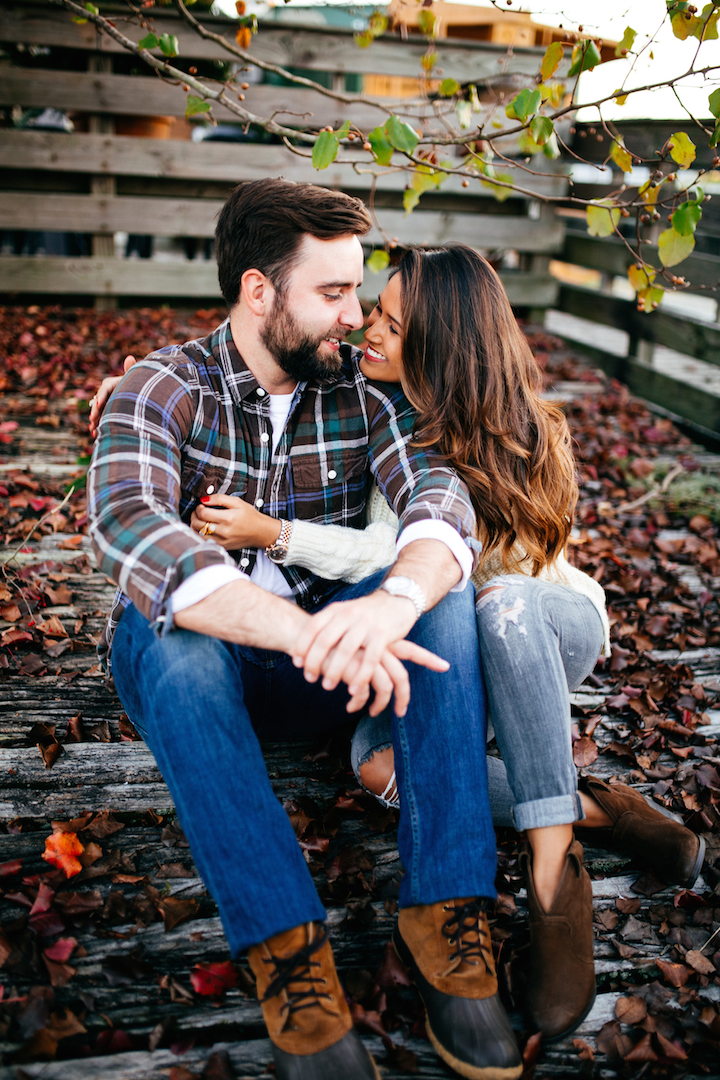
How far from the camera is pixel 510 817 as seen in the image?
209 centimetres

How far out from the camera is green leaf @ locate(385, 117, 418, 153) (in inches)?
98.2

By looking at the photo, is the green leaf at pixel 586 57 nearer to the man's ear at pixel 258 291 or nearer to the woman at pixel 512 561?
the woman at pixel 512 561

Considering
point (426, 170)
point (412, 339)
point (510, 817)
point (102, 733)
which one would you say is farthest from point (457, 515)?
point (426, 170)

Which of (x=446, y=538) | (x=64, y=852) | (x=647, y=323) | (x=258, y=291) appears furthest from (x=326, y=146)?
(x=647, y=323)

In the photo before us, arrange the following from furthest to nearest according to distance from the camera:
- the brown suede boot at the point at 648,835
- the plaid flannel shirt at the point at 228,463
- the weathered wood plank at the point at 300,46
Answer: the weathered wood plank at the point at 300,46
the brown suede boot at the point at 648,835
the plaid flannel shirt at the point at 228,463

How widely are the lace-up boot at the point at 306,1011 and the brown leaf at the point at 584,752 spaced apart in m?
1.18

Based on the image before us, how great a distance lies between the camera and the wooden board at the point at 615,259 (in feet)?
16.6

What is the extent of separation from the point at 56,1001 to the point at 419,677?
3.25 ft

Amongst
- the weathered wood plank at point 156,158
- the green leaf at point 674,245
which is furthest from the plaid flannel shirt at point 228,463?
the weathered wood plank at point 156,158

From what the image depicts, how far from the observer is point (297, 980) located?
4.90ft

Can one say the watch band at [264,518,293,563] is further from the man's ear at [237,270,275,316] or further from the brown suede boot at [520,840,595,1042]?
the brown suede boot at [520,840,595,1042]

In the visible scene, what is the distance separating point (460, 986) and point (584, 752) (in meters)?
1.07

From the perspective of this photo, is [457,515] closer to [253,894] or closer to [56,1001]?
[253,894]

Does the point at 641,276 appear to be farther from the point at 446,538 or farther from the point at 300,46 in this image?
the point at 300,46
